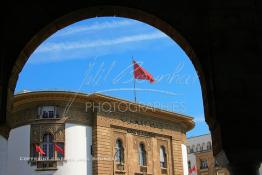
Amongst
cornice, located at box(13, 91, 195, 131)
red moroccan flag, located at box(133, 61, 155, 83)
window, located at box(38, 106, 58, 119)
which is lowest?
window, located at box(38, 106, 58, 119)

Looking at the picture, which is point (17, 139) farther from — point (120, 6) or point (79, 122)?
point (120, 6)

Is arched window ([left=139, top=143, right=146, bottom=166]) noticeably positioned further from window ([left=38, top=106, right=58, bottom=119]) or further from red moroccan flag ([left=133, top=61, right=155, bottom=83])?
window ([left=38, top=106, right=58, bottom=119])

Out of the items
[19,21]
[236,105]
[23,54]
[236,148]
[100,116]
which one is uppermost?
[100,116]

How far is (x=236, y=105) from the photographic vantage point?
14.0 ft

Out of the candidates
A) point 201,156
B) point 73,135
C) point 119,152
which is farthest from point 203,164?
point 73,135

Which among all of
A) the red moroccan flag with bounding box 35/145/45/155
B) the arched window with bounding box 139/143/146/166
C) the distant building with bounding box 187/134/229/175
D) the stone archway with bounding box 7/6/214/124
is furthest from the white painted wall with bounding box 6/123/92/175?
the stone archway with bounding box 7/6/214/124

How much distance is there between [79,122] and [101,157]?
2787mm

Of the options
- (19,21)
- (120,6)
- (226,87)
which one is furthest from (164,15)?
(19,21)

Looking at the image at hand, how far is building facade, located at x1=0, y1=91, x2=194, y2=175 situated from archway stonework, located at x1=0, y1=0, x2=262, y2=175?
851 inches

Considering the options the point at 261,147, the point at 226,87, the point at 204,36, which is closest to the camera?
the point at 261,147

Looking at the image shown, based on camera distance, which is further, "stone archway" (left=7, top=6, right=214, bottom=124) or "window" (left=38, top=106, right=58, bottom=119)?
"window" (left=38, top=106, right=58, bottom=119)

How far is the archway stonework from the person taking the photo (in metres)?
4.22

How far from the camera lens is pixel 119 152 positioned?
93.1 ft

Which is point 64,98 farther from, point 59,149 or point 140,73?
point 140,73
